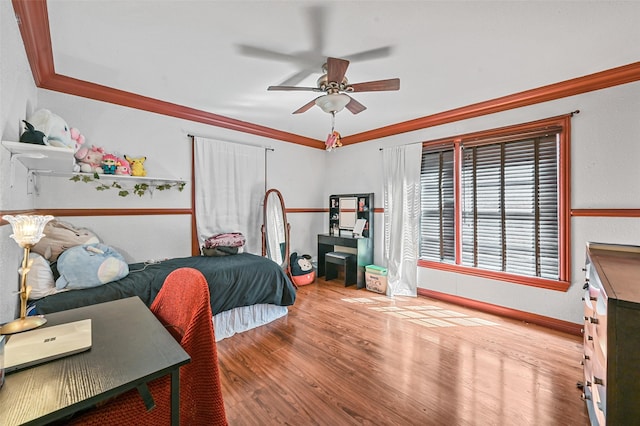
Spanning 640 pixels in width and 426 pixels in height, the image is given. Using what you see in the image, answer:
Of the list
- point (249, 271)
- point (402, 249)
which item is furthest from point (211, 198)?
point (402, 249)

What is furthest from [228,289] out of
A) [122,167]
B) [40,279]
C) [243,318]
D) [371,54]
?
[371,54]

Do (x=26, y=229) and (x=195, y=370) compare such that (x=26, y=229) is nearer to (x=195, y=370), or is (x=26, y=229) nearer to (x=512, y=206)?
(x=195, y=370)

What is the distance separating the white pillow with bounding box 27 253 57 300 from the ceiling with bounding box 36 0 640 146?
159 centimetres

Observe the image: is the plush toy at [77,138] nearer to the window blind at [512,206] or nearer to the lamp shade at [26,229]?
the lamp shade at [26,229]

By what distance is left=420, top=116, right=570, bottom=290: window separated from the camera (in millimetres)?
2729

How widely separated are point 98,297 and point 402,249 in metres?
3.30

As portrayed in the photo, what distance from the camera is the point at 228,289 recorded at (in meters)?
2.57

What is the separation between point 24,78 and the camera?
1.81 metres

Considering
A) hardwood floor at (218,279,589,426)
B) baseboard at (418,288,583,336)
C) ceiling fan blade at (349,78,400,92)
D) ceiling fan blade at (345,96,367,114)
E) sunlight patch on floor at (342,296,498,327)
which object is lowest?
hardwood floor at (218,279,589,426)

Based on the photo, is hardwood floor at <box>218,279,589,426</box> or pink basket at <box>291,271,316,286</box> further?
pink basket at <box>291,271,316,286</box>

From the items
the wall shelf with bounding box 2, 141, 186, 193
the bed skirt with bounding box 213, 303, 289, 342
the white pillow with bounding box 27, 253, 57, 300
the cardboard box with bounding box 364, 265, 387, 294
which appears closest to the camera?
the wall shelf with bounding box 2, 141, 186, 193

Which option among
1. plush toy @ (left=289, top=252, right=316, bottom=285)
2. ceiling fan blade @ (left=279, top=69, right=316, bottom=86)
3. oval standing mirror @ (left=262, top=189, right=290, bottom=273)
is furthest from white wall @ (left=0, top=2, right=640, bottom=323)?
plush toy @ (left=289, top=252, right=316, bottom=285)

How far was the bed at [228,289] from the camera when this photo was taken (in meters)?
2.09

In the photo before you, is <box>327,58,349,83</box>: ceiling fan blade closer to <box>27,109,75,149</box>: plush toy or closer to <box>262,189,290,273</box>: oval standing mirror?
<box>27,109,75,149</box>: plush toy
